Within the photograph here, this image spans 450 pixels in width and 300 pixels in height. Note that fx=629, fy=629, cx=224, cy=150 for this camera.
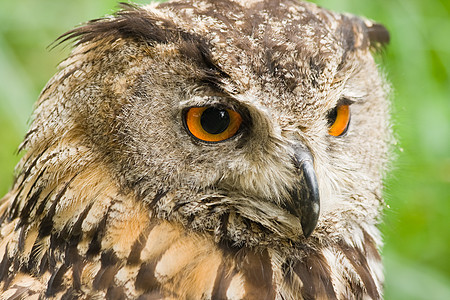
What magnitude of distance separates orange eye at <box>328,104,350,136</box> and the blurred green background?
0.89 metres

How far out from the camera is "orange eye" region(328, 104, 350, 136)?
5.44 feet

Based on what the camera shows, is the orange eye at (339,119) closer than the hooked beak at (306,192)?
No

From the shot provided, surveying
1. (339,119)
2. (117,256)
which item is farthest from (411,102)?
(117,256)

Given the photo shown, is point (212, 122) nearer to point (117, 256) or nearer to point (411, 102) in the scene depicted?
point (117, 256)

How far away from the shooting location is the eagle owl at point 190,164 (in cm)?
149

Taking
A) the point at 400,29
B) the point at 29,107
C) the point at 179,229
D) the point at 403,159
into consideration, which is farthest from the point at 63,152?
the point at 400,29

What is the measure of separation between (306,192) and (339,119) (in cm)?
30

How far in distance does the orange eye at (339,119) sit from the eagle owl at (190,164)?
0.8 inches

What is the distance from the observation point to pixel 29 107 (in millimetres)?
2521

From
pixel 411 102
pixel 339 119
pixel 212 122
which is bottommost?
pixel 411 102

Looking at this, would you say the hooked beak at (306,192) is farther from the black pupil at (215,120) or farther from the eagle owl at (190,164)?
the black pupil at (215,120)

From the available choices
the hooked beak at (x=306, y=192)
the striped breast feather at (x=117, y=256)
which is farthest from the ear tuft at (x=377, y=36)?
the striped breast feather at (x=117, y=256)

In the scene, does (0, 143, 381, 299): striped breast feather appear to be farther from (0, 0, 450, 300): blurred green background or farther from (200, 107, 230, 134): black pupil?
(0, 0, 450, 300): blurred green background

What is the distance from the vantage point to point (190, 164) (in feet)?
4.99
